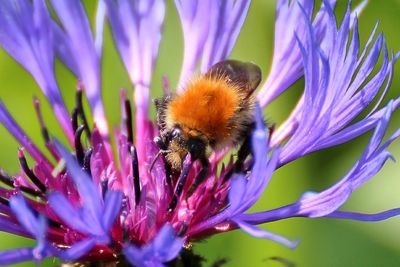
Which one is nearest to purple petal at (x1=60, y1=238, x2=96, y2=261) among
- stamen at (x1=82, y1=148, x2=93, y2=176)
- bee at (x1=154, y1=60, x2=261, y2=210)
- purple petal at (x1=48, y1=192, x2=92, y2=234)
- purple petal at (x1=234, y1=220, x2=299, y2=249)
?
purple petal at (x1=48, y1=192, x2=92, y2=234)

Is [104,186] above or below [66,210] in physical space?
below

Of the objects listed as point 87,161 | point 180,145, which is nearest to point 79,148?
point 87,161

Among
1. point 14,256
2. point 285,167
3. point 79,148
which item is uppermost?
point 14,256

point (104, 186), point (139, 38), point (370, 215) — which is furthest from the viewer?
point (139, 38)

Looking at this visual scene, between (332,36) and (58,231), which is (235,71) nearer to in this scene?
(332,36)

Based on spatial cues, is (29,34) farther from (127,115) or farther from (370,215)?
(370,215)

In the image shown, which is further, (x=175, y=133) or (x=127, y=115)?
(x=127, y=115)

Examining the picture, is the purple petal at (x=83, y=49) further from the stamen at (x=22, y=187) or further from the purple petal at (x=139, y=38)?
the stamen at (x=22, y=187)
